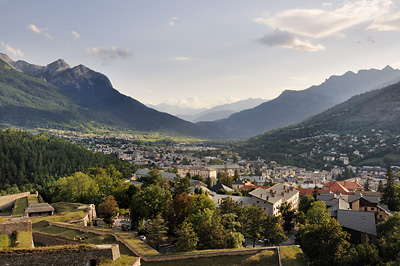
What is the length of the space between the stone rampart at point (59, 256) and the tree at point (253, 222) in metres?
21.9

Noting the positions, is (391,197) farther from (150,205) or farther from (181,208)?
(150,205)

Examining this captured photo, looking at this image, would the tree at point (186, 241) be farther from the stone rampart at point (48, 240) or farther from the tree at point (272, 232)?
the stone rampart at point (48, 240)

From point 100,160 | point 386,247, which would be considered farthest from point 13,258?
point 100,160

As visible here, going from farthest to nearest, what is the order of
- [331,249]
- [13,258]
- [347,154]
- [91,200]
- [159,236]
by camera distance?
[347,154] < [91,200] < [159,236] < [331,249] < [13,258]

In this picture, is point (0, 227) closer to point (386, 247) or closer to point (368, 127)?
point (386, 247)

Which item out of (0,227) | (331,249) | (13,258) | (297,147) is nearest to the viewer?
(13,258)

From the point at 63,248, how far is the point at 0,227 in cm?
699

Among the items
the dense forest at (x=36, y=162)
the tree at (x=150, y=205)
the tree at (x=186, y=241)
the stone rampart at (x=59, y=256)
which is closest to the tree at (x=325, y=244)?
the tree at (x=186, y=241)

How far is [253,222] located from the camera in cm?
3800

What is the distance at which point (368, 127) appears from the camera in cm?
18688

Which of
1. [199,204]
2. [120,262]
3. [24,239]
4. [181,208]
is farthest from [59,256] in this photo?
[199,204]

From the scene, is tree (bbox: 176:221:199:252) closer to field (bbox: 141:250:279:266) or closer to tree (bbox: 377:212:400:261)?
field (bbox: 141:250:279:266)

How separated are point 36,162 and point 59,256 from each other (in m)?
73.1

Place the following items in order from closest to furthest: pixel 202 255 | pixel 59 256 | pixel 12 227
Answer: pixel 59 256, pixel 12 227, pixel 202 255
